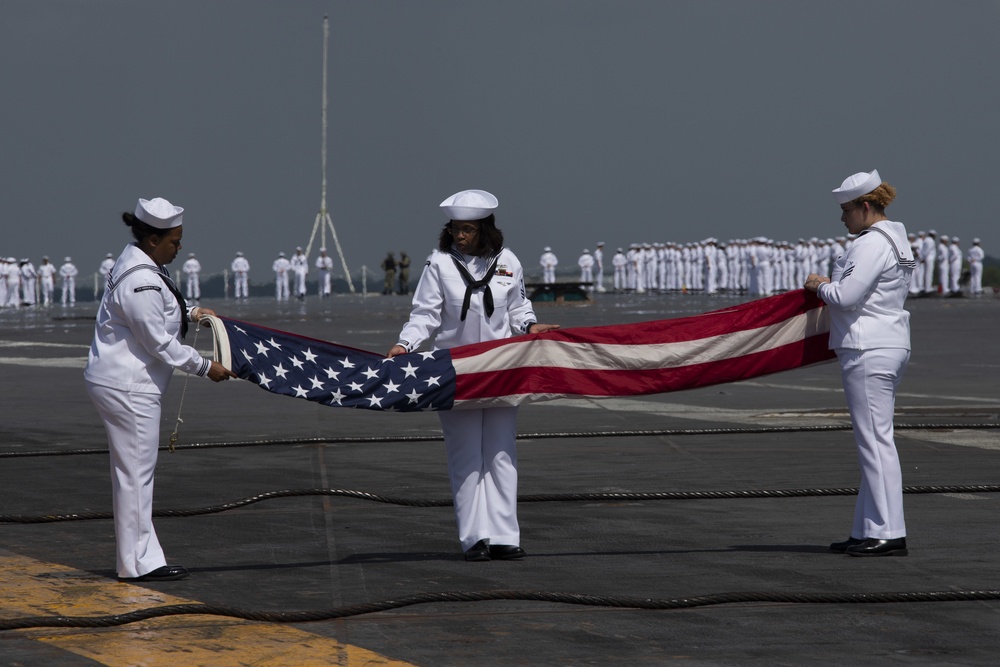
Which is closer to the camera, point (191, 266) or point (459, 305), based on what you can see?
point (459, 305)

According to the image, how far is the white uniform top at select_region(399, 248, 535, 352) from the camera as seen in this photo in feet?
24.7

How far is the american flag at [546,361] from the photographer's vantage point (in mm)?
7355

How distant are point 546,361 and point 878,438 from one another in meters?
1.78

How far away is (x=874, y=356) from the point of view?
741 centimetres

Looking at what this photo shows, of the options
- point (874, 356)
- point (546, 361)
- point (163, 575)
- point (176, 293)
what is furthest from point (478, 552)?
point (874, 356)

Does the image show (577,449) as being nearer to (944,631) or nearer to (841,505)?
(841,505)

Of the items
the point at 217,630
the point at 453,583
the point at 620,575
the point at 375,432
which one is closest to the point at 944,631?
the point at 620,575

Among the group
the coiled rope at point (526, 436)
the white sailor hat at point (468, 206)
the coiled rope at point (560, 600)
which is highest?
the white sailor hat at point (468, 206)

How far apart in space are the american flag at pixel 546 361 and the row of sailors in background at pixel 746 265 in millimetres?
46319

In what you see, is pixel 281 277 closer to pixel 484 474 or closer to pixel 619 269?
pixel 619 269

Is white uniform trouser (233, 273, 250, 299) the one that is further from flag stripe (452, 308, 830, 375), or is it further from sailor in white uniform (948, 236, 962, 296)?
flag stripe (452, 308, 830, 375)

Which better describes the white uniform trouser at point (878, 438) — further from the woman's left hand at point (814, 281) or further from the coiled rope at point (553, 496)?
the coiled rope at point (553, 496)

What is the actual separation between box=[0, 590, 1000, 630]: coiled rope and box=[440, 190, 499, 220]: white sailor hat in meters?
2.07

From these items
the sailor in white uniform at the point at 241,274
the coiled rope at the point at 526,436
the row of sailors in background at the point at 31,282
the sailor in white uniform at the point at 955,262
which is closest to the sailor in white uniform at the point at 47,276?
the row of sailors in background at the point at 31,282
